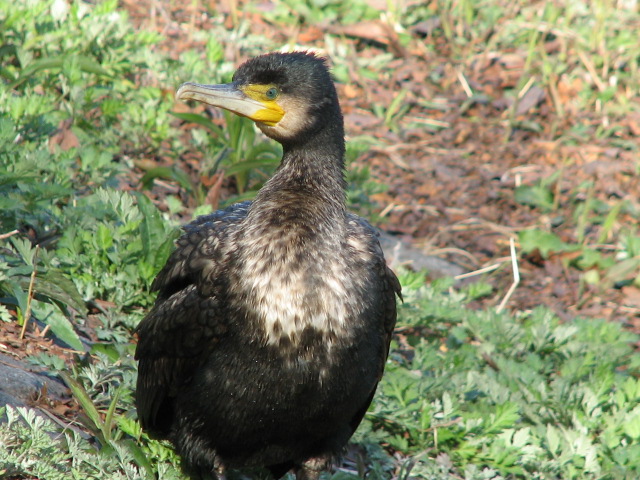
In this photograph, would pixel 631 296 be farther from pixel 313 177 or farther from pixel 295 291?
pixel 295 291

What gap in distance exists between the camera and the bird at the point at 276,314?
323 cm

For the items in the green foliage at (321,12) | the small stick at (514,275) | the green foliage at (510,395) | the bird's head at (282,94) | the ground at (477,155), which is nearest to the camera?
the bird's head at (282,94)

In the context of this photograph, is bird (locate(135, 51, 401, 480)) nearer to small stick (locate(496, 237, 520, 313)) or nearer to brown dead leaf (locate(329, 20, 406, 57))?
small stick (locate(496, 237, 520, 313))

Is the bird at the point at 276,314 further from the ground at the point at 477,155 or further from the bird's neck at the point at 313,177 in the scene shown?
the ground at the point at 477,155

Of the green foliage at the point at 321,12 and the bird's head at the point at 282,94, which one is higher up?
the bird's head at the point at 282,94

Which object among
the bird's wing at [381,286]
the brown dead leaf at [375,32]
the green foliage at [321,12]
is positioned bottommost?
the brown dead leaf at [375,32]

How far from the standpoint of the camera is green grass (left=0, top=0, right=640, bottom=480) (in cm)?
387

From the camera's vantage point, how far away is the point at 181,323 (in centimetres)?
345

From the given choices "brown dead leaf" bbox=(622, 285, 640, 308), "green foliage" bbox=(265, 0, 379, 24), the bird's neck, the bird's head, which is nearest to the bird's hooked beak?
the bird's head

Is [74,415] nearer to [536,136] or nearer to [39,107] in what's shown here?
[39,107]

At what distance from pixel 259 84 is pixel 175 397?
129cm

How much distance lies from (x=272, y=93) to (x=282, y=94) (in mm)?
54

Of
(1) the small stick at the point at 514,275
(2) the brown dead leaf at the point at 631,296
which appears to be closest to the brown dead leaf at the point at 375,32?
(1) the small stick at the point at 514,275

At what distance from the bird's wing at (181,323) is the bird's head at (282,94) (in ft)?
1.44
